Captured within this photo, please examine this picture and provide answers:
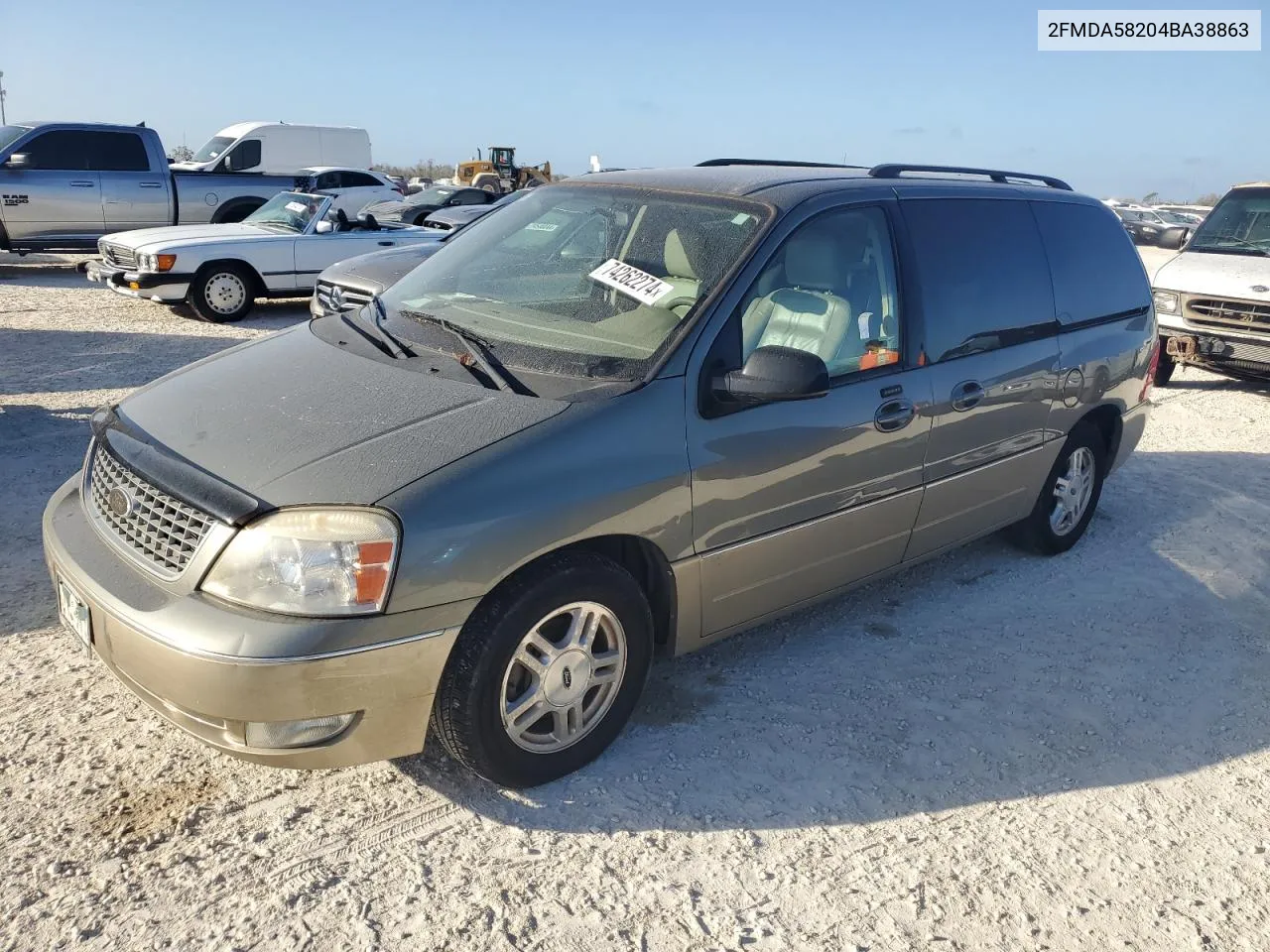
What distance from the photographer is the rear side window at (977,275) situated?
404 cm

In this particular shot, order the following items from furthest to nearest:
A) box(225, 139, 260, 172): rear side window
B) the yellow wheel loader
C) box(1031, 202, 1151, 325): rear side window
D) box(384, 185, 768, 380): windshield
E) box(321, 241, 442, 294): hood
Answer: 1. the yellow wheel loader
2. box(225, 139, 260, 172): rear side window
3. box(321, 241, 442, 294): hood
4. box(1031, 202, 1151, 325): rear side window
5. box(384, 185, 768, 380): windshield

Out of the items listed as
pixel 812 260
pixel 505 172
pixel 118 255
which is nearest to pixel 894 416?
pixel 812 260

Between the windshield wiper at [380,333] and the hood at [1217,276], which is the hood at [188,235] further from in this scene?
the hood at [1217,276]

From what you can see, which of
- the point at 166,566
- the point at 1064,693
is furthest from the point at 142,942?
the point at 1064,693

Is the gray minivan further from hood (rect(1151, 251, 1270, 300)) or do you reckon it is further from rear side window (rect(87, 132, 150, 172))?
rear side window (rect(87, 132, 150, 172))

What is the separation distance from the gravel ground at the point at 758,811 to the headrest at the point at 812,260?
4.87 ft

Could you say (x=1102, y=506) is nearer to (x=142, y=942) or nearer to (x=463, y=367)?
(x=463, y=367)

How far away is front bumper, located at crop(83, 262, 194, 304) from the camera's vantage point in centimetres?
1048

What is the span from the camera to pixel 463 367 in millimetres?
3324

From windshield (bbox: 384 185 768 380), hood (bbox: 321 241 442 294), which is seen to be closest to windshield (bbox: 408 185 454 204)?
hood (bbox: 321 241 442 294)

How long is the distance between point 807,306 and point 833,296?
15 cm

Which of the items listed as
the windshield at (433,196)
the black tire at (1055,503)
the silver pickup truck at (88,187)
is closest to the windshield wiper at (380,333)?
the black tire at (1055,503)

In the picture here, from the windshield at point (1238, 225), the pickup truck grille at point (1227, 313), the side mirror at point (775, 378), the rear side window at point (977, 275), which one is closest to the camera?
the side mirror at point (775, 378)

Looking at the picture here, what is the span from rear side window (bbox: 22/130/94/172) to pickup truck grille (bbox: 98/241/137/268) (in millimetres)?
3988
